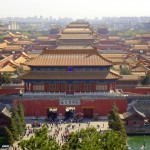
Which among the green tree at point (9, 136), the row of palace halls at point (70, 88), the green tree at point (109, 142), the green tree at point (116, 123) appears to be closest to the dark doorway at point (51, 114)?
the row of palace halls at point (70, 88)

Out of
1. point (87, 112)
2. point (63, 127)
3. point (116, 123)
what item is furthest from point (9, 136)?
point (87, 112)

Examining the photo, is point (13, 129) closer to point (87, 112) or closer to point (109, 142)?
point (87, 112)

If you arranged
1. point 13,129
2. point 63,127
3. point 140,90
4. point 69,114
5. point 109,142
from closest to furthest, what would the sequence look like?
point 109,142 → point 13,129 → point 63,127 → point 69,114 → point 140,90

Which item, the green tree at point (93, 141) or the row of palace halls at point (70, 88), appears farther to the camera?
the row of palace halls at point (70, 88)

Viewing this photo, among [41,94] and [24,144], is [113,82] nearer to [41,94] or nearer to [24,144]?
[41,94]

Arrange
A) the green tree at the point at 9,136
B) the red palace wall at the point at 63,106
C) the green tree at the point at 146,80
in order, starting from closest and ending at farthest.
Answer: the green tree at the point at 9,136, the red palace wall at the point at 63,106, the green tree at the point at 146,80

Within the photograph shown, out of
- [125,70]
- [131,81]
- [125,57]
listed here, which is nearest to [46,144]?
[131,81]

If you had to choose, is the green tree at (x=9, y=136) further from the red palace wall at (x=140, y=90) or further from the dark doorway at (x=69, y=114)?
the red palace wall at (x=140, y=90)

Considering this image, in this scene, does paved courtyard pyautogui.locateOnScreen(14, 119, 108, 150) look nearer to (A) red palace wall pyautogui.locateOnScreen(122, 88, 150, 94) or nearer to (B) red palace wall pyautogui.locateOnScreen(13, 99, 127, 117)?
(B) red palace wall pyautogui.locateOnScreen(13, 99, 127, 117)
